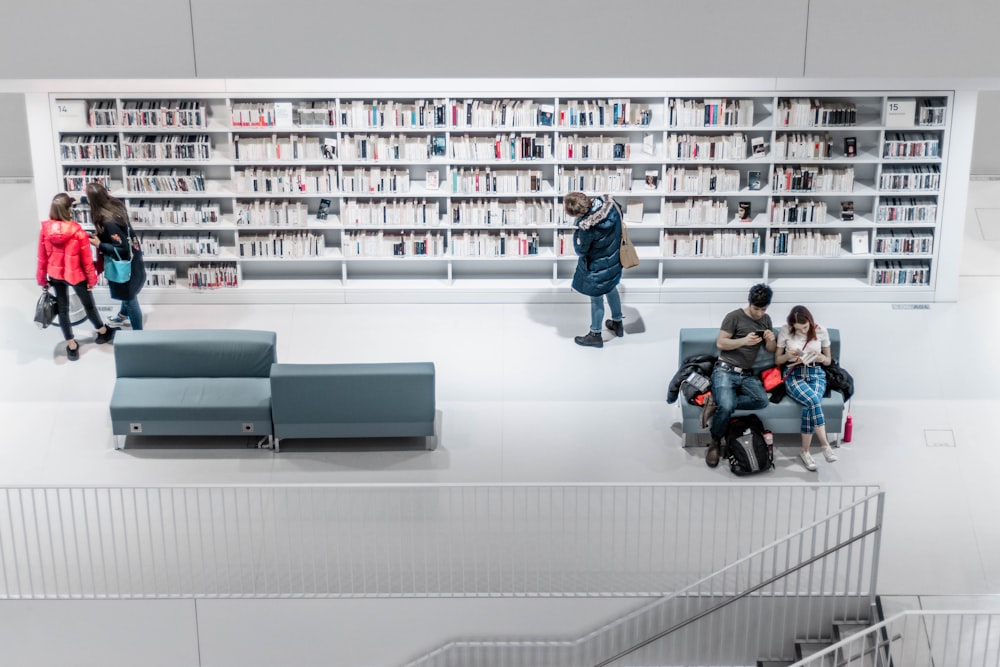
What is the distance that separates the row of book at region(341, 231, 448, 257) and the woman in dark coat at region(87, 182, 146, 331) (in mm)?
1685

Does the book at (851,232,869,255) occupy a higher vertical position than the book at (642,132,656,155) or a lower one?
lower

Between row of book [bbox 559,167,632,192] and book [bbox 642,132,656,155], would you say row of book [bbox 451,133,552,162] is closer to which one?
row of book [bbox 559,167,632,192]

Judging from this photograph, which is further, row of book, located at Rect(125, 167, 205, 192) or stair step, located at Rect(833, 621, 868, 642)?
row of book, located at Rect(125, 167, 205, 192)

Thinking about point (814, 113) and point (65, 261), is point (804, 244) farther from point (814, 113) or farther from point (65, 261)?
point (65, 261)

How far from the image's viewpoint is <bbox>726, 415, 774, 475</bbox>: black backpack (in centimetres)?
855

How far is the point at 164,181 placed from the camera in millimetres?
10883

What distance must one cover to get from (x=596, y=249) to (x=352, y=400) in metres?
2.39

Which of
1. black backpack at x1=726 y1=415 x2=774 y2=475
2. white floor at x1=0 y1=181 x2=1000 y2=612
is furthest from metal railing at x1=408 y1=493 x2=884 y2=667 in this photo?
black backpack at x1=726 y1=415 x2=774 y2=475

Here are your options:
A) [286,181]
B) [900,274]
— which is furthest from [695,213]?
[286,181]

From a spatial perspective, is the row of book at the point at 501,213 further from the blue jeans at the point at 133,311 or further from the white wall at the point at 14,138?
the white wall at the point at 14,138

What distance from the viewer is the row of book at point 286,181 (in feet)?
35.7

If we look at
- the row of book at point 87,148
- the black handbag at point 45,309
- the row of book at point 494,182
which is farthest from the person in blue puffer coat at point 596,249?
the black handbag at point 45,309

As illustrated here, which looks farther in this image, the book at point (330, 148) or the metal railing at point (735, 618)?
the book at point (330, 148)

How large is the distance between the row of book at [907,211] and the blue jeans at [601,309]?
226cm
